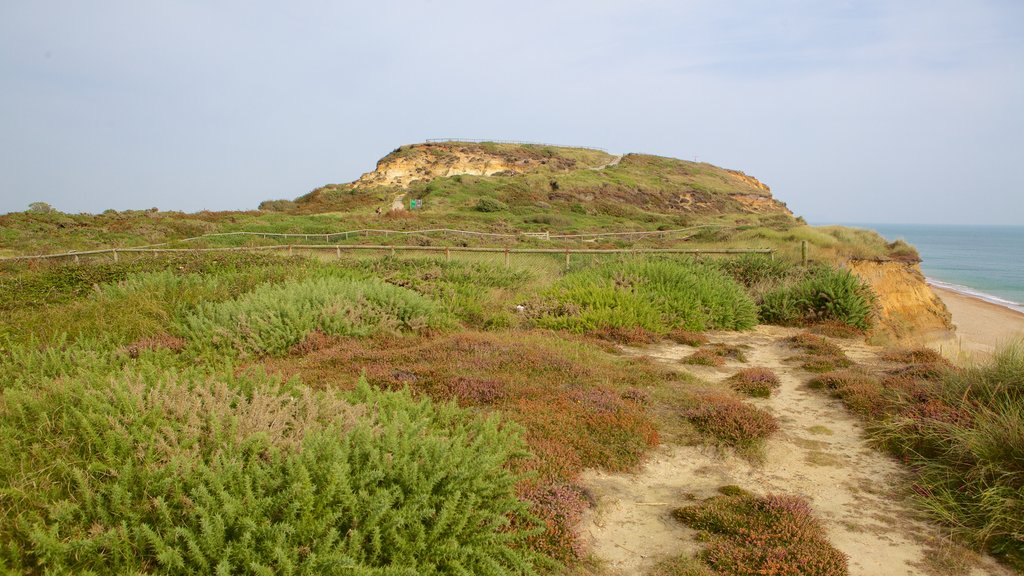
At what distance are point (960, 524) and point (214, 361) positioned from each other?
716 centimetres

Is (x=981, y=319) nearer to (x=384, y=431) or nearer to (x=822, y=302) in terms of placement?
(x=822, y=302)

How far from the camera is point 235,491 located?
3035 mm

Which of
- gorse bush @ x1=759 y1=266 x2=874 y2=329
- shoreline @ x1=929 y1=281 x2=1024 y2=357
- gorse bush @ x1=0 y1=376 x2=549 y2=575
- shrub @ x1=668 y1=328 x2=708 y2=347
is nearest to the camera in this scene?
gorse bush @ x1=0 y1=376 x2=549 y2=575

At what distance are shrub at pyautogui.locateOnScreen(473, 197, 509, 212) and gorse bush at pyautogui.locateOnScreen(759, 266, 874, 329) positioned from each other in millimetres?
36177

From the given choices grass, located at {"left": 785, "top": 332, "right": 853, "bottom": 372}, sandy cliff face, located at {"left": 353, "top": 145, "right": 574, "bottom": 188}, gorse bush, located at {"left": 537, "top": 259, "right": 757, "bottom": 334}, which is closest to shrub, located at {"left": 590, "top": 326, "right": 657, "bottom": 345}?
gorse bush, located at {"left": 537, "top": 259, "right": 757, "bottom": 334}

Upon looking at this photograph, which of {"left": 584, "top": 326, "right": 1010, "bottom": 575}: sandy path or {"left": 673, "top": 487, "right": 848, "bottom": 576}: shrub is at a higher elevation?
{"left": 673, "top": 487, "right": 848, "bottom": 576}: shrub

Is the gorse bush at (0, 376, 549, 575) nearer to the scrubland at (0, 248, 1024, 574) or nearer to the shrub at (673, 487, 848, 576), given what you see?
the scrubland at (0, 248, 1024, 574)

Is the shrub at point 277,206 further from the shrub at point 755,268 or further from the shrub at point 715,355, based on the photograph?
the shrub at point 715,355

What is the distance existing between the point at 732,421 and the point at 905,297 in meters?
14.7

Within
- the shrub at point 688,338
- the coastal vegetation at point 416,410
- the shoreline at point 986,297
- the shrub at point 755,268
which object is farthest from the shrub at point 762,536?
the shoreline at point 986,297

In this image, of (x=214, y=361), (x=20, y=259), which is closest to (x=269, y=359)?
(x=214, y=361)

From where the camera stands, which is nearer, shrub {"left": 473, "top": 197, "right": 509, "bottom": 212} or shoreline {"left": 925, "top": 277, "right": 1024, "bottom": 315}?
shoreline {"left": 925, "top": 277, "right": 1024, "bottom": 315}

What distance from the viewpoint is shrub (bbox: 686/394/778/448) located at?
538 cm

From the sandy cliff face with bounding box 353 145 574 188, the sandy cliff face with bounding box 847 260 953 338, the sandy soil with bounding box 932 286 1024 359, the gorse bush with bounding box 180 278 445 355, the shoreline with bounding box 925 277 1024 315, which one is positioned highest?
the sandy cliff face with bounding box 353 145 574 188
